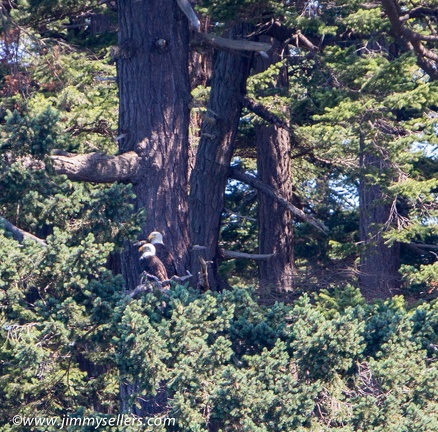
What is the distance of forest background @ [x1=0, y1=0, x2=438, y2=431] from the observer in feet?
23.3

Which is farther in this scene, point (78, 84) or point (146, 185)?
point (78, 84)

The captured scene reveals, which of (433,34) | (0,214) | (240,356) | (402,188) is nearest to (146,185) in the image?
(0,214)

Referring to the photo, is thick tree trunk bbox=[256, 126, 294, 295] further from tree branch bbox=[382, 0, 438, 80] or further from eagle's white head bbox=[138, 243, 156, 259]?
eagle's white head bbox=[138, 243, 156, 259]

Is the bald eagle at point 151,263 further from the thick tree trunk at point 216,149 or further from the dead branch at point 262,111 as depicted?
the dead branch at point 262,111

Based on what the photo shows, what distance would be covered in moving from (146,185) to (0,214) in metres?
1.77

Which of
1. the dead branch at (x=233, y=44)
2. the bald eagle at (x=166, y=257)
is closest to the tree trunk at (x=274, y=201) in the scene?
the dead branch at (x=233, y=44)

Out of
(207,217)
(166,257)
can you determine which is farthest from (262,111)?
(166,257)

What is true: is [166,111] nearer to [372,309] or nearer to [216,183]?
[216,183]

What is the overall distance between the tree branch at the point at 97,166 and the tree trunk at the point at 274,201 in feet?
14.7

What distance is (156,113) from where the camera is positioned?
9.31 metres

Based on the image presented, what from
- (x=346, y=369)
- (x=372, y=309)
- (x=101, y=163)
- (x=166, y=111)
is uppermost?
(x=166, y=111)

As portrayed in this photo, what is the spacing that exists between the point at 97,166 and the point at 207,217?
10.5 ft

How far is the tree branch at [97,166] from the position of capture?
27.6 feet

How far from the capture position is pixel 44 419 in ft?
27.2
